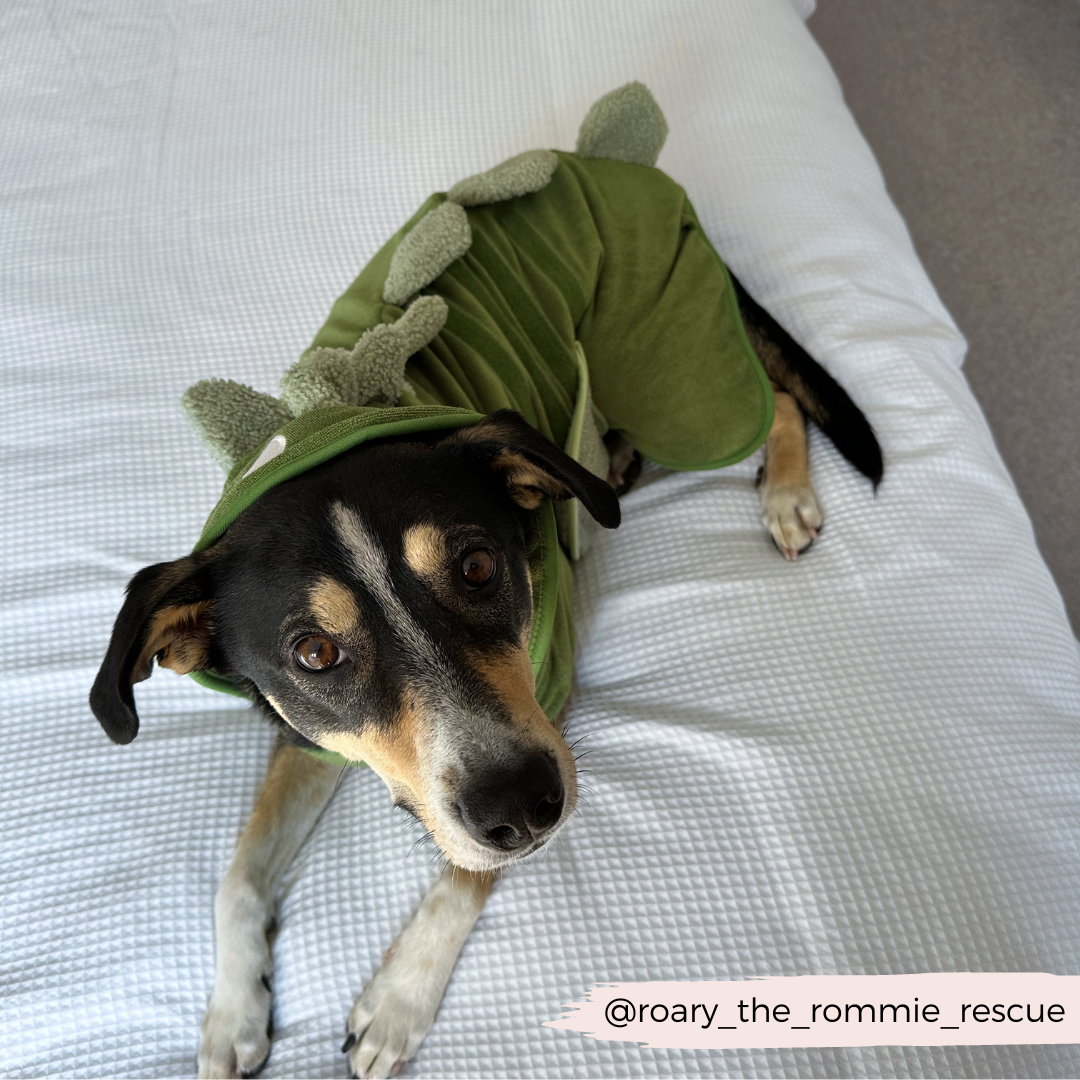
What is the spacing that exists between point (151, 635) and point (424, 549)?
0.44 meters

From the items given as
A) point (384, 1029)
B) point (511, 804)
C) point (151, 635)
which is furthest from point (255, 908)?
point (511, 804)

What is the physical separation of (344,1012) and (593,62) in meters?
2.69

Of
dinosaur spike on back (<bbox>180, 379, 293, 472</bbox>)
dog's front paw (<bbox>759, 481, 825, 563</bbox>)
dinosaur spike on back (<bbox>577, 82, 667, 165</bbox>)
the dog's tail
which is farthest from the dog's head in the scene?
dinosaur spike on back (<bbox>577, 82, 667, 165</bbox>)

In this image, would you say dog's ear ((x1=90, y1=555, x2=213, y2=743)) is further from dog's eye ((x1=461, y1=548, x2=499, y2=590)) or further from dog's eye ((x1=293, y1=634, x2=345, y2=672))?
dog's eye ((x1=461, y1=548, x2=499, y2=590))

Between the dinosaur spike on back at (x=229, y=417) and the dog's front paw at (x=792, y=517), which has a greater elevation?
the dinosaur spike on back at (x=229, y=417)

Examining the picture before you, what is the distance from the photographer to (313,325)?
232cm

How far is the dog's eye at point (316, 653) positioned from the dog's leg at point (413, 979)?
0.48 m

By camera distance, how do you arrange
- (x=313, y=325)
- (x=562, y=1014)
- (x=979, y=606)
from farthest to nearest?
(x=313, y=325) → (x=979, y=606) → (x=562, y=1014)

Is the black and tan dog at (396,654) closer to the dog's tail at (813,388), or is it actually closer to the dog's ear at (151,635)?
the dog's ear at (151,635)

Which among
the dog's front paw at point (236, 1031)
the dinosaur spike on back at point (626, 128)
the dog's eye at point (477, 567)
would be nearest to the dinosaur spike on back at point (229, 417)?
the dog's eye at point (477, 567)

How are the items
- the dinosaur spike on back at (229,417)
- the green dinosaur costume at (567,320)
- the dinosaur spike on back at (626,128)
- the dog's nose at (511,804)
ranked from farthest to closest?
A: the dinosaur spike on back at (626,128) → the green dinosaur costume at (567,320) → the dinosaur spike on back at (229,417) → the dog's nose at (511,804)

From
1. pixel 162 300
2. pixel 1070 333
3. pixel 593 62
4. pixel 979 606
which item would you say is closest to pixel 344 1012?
pixel 979 606

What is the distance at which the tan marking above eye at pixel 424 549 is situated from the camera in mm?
1256

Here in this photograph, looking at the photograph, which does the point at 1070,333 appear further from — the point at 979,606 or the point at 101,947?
the point at 101,947
